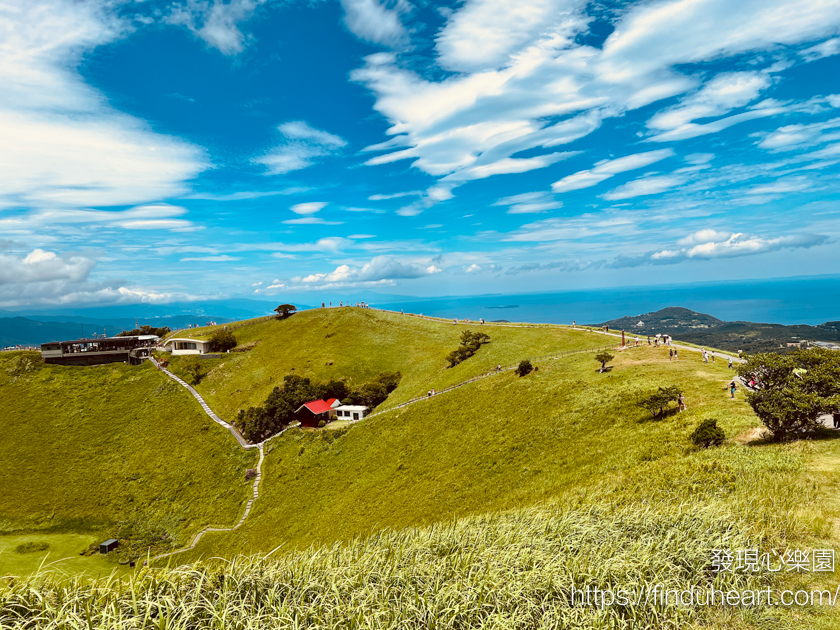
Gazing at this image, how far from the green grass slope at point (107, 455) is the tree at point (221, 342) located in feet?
51.4

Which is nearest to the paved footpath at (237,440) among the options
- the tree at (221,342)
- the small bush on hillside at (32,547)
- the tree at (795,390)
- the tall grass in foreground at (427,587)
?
the tree at (221,342)

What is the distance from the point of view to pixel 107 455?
213 ft

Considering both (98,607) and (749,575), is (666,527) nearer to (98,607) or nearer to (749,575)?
(749,575)

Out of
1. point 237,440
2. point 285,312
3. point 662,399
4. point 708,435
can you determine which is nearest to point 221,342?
point 285,312

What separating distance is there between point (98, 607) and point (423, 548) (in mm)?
10043

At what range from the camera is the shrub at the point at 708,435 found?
88.2 feet

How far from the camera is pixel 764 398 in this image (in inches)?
998

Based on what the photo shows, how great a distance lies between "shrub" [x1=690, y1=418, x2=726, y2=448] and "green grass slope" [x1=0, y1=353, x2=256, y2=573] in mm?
53961

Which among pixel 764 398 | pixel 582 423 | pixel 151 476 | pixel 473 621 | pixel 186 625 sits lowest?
pixel 151 476

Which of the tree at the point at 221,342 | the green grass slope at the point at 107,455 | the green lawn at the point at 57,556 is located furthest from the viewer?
the tree at the point at 221,342

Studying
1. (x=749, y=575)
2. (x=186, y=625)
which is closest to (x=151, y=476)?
(x=186, y=625)

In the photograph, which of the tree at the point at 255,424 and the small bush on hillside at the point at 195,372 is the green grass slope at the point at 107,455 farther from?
the small bush on hillside at the point at 195,372

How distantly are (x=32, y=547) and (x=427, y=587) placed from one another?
63356 mm

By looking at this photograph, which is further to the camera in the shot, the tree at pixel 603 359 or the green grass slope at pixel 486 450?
the tree at pixel 603 359
